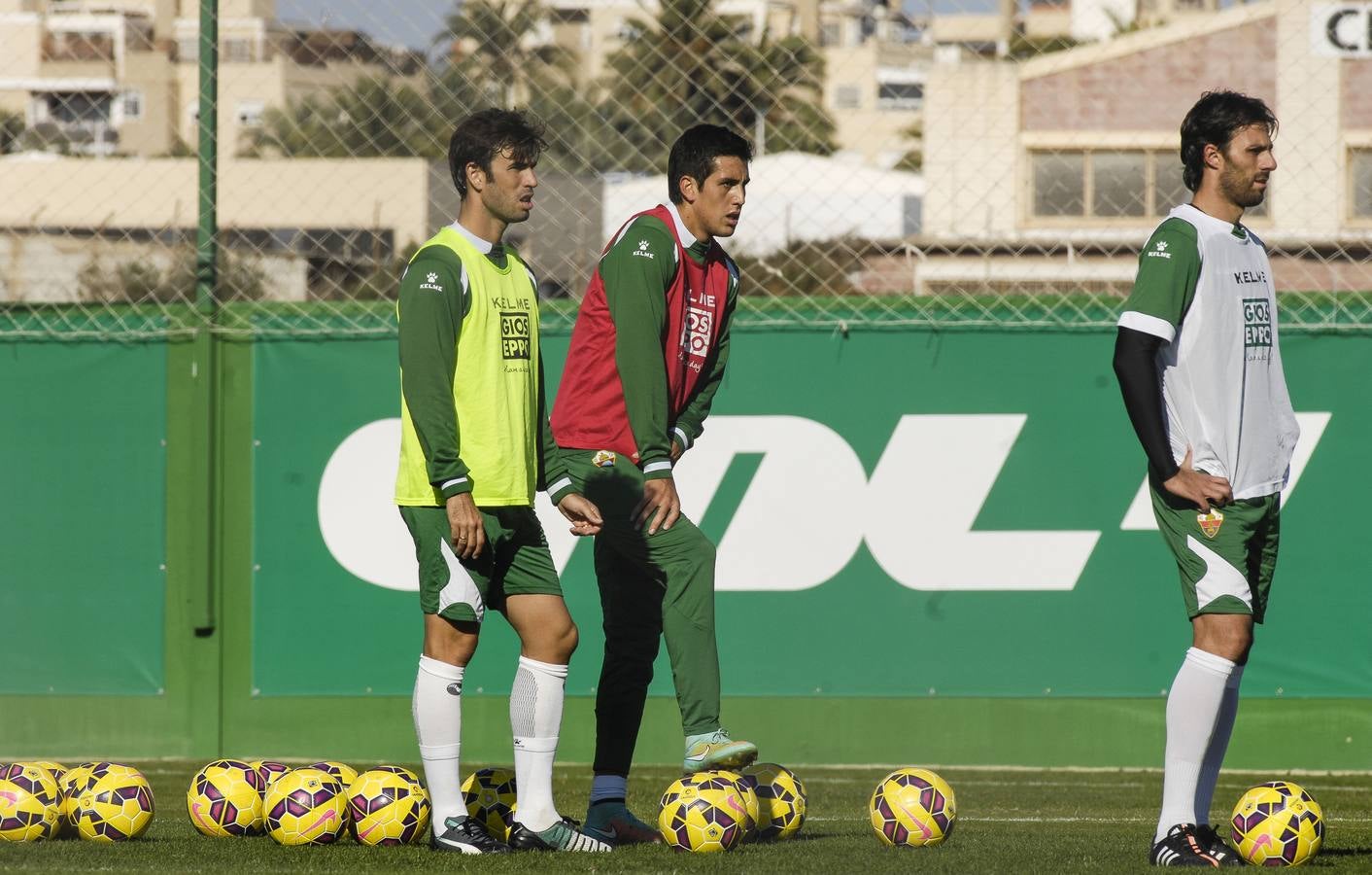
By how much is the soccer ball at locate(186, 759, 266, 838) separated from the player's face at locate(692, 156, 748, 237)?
246 centimetres

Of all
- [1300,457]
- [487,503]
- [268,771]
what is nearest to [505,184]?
[487,503]

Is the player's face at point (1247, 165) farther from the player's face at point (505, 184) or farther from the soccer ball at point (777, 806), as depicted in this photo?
the soccer ball at point (777, 806)

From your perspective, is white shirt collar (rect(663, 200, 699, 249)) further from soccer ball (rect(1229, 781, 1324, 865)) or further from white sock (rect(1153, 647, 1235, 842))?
soccer ball (rect(1229, 781, 1324, 865))

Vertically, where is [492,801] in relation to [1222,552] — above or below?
below

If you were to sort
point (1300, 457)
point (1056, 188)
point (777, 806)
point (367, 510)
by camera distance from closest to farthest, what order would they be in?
point (777, 806)
point (1300, 457)
point (367, 510)
point (1056, 188)

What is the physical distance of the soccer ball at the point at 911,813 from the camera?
20.8 feet

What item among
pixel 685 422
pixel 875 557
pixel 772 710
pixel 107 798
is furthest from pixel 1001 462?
pixel 107 798

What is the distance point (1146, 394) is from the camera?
19.0 ft

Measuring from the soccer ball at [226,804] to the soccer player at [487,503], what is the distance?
29.7 inches

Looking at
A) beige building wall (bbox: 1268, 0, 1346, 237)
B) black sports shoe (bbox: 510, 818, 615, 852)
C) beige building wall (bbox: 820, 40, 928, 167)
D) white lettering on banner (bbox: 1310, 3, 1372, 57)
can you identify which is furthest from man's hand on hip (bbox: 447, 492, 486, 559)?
beige building wall (bbox: 820, 40, 928, 167)

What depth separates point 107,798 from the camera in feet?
21.2

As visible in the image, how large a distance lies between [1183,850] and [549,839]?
77.0 inches

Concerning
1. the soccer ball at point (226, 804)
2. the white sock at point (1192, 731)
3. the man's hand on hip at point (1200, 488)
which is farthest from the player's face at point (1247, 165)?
the soccer ball at point (226, 804)

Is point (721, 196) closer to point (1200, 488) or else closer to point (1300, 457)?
point (1200, 488)
